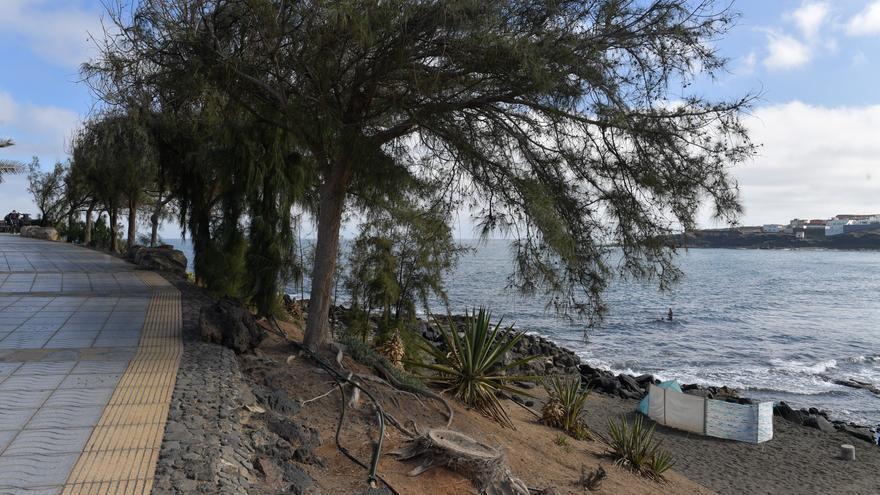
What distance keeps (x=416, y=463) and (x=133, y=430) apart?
8.22 feet

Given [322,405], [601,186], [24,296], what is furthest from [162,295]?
[601,186]

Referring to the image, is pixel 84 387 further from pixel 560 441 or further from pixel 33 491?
pixel 560 441

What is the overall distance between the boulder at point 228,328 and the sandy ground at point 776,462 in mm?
8592

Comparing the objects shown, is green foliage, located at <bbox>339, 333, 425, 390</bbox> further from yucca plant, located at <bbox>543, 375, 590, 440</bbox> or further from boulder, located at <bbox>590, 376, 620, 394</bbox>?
boulder, located at <bbox>590, 376, 620, 394</bbox>

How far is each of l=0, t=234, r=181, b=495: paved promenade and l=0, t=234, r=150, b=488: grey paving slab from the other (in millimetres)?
11

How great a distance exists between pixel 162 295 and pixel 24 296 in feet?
7.95

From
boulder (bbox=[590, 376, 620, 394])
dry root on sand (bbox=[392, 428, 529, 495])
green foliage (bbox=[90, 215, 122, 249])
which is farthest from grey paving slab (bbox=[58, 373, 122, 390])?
green foliage (bbox=[90, 215, 122, 249])

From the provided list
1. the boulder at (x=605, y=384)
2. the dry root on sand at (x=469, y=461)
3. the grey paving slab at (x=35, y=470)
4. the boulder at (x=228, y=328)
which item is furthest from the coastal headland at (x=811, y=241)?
the grey paving slab at (x=35, y=470)

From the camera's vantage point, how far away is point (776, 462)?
14.0m

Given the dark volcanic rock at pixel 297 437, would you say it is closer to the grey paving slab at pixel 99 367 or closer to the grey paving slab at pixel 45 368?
the grey paving slab at pixel 99 367

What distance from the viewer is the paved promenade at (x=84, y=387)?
4027 millimetres

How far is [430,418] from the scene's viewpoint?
318 inches

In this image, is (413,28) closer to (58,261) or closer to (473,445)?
(473,445)

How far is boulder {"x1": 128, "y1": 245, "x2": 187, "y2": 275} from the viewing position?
18828 millimetres
